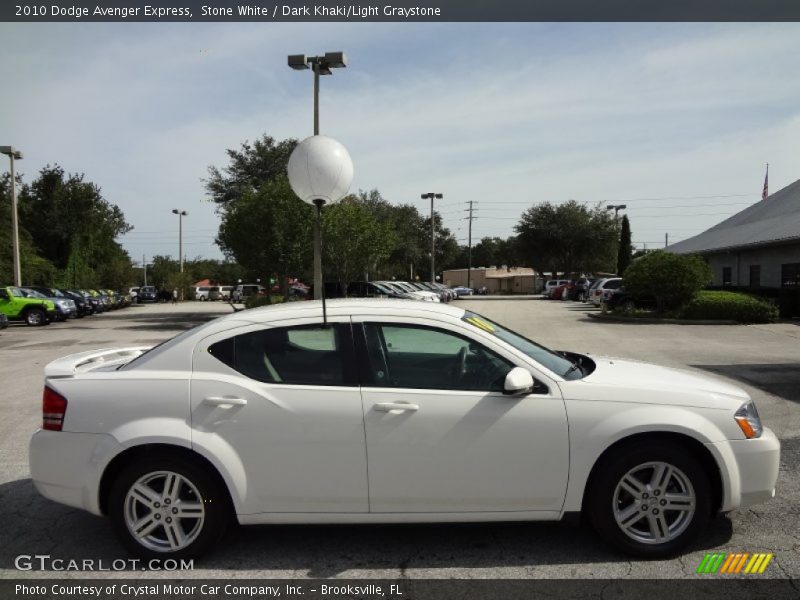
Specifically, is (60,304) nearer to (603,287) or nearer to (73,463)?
(603,287)

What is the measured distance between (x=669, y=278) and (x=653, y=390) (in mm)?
20279

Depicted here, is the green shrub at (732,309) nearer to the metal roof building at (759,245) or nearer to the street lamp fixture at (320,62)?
the metal roof building at (759,245)

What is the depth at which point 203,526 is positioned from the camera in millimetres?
3684

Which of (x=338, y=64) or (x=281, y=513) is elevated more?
(x=338, y=64)

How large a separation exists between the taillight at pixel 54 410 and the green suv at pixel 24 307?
991 inches

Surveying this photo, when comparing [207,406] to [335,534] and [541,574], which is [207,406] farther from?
[541,574]

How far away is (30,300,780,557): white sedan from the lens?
3.65 meters

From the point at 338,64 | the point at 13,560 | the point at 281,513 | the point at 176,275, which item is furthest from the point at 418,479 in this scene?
the point at 176,275

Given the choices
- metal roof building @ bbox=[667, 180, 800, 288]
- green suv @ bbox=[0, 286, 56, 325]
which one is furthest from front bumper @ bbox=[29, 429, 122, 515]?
green suv @ bbox=[0, 286, 56, 325]

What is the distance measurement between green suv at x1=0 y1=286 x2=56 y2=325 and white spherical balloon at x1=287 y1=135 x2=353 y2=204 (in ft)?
69.9

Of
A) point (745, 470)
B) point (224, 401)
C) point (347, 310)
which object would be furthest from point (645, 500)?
point (224, 401)

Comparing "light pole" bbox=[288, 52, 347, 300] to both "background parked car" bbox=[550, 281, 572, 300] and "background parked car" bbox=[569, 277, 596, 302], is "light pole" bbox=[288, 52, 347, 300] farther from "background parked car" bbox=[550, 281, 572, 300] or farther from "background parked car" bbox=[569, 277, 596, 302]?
"background parked car" bbox=[550, 281, 572, 300]

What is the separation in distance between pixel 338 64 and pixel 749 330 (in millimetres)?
→ 14159

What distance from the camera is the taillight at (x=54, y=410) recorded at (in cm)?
374
